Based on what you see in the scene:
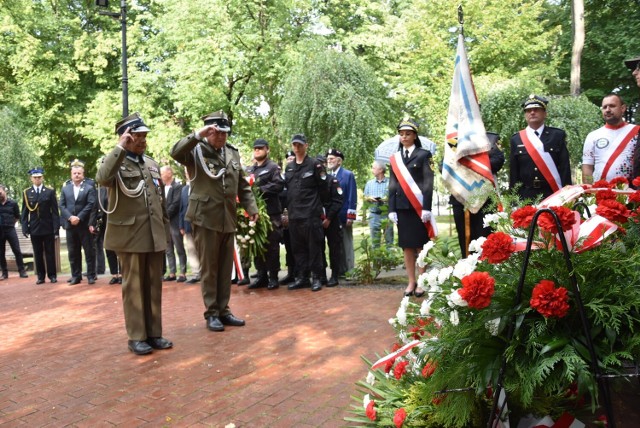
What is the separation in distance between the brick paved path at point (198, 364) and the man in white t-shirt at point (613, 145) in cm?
259

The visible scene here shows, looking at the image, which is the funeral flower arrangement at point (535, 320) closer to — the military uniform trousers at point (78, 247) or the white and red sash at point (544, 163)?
the white and red sash at point (544, 163)

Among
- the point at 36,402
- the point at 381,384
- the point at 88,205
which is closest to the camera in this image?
Answer: the point at 381,384

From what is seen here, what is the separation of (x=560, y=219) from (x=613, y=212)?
32cm

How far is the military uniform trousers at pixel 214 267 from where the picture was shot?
577 centimetres

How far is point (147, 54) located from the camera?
22266 millimetres

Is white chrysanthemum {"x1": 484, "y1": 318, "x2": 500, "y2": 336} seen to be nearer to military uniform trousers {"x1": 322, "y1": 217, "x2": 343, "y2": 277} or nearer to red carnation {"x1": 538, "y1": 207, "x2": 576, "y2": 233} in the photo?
red carnation {"x1": 538, "y1": 207, "x2": 576, "y2": 233}

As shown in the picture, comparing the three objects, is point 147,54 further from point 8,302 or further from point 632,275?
point 632,275

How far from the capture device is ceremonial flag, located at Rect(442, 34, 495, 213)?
5812mm

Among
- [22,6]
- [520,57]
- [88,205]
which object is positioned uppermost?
[22,6]

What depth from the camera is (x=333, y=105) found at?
58.1 feet

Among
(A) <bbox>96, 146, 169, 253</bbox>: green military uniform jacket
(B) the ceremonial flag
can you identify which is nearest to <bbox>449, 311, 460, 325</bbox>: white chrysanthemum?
(A) <bbox>96, 146, 169, 253</bbox>: green military uniform jacket

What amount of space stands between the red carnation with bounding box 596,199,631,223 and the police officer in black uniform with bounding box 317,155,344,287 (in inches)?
237

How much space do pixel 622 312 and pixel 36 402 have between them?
3.75 m

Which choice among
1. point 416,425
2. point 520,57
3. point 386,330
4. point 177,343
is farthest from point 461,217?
point 520,57
